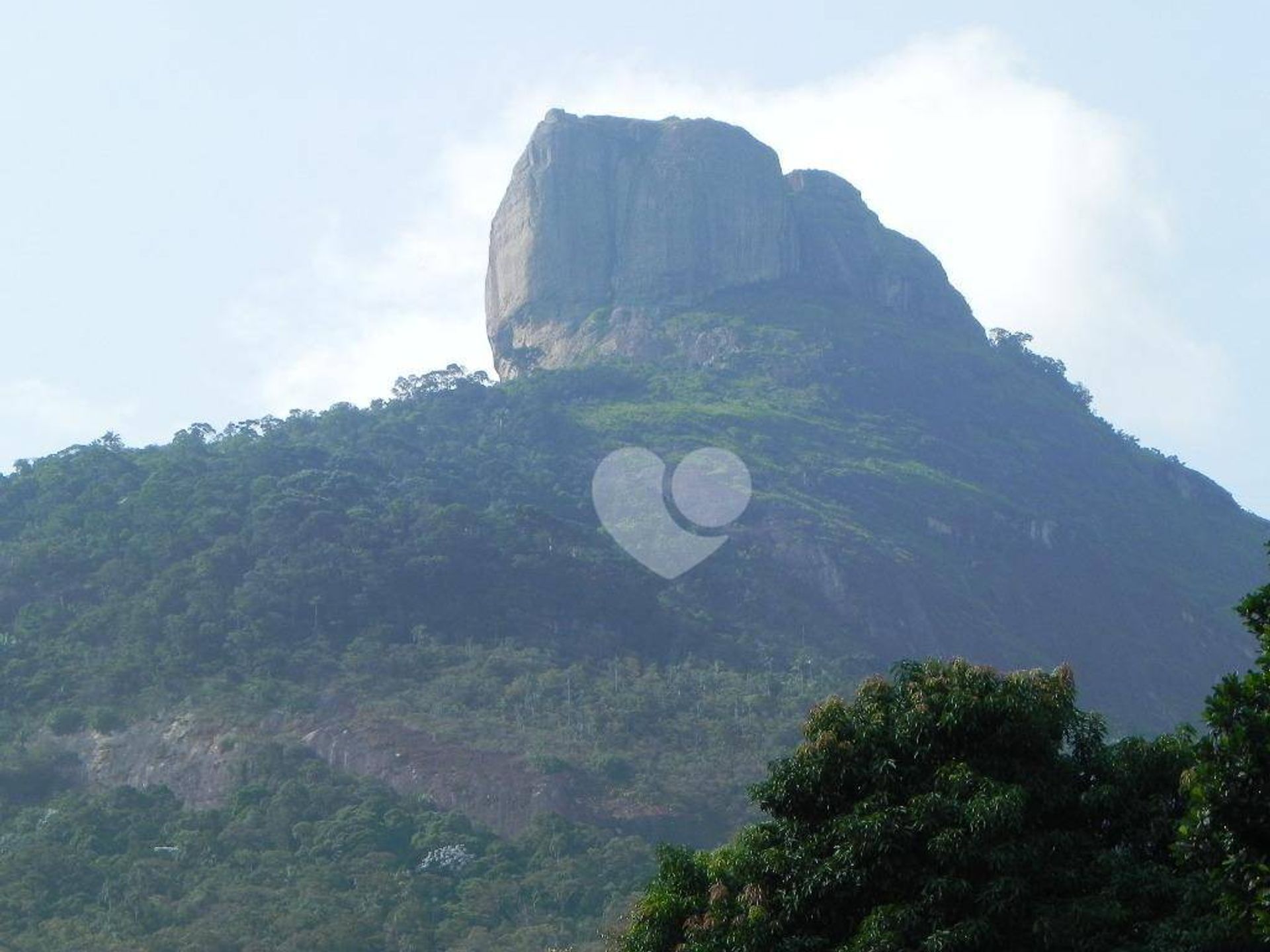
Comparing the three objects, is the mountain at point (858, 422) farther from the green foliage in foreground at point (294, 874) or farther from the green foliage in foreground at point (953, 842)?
the green foliage in foreground at point (953, 842)

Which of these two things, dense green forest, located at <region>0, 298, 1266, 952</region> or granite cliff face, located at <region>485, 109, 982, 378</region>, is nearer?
dense green forest, located at <region>0, 298, 1266, 952</region>

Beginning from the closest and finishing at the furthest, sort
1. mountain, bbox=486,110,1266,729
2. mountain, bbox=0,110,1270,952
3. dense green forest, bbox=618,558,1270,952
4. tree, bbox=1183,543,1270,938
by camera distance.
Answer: tree, bbox=1183,543,1270,938, dense green forest, bbox=618,558,1270,952, mountain, bbox=0,110,1270,952, mountain, bbox=486,110,1266,729

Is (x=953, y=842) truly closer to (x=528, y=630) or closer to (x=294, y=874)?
(x=294, y=874)

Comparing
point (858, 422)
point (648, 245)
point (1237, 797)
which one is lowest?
point (1237, 797)

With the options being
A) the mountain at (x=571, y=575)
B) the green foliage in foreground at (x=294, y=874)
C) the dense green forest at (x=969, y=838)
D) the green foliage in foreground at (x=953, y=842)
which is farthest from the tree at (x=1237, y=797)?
the mountain at (x=571, y=575)

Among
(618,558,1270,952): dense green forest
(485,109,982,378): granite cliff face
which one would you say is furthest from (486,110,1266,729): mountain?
(618,558,1270,952): dense green forest

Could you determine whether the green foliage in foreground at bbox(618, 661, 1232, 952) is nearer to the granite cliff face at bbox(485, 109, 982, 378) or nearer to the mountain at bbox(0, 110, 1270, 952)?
the mountain at bbox(0, 110, 1270, 952)

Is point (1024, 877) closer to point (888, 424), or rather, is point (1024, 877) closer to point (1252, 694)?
point (1252, 694)

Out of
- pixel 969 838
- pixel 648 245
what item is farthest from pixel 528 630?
pixel 969 838

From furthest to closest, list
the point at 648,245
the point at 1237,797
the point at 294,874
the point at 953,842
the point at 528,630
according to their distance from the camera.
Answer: the point at 648,245 → the point at 528,630 → the point at 294,874 → the point at 953,842 → the point at 1237,797
